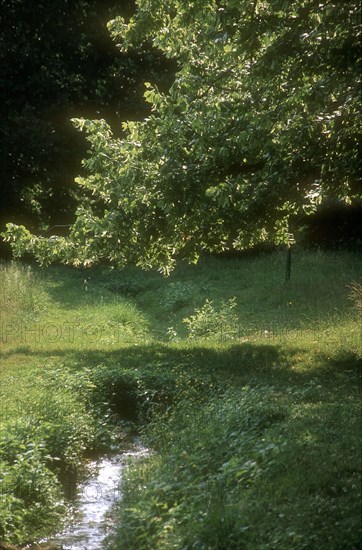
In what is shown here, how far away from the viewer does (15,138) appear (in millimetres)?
30094

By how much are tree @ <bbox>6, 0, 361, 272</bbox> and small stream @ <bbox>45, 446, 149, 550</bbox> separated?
4.72 meters

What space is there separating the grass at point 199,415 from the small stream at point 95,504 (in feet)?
0.89

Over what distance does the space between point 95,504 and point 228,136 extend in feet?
22.9

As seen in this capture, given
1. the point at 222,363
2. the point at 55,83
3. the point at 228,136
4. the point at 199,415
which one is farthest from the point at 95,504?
the point at 55,83

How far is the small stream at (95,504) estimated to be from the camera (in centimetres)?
907

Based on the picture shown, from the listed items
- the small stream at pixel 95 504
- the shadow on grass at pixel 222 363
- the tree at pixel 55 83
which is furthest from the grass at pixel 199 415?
the tree at pixel 55 83

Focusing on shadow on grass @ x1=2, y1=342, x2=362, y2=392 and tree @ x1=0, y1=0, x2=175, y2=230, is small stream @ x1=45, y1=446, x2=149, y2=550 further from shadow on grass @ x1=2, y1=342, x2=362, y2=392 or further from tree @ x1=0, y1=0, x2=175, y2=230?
tree @ x1=0, y1=0, x2=175, y2=230

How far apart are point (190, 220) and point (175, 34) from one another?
11.8 ft

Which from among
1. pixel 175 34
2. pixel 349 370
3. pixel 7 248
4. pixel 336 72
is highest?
pixel 175 34

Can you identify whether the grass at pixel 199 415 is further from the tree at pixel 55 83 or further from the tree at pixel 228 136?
the tree at pixel 55 83

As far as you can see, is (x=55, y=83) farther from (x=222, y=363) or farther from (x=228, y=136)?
(x=222, y=363)

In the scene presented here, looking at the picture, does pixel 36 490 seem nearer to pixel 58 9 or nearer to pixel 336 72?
pixel 336 72

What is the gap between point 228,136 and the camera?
1424cm

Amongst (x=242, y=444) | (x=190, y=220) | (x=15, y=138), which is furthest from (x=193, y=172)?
(x=15, y=138)
